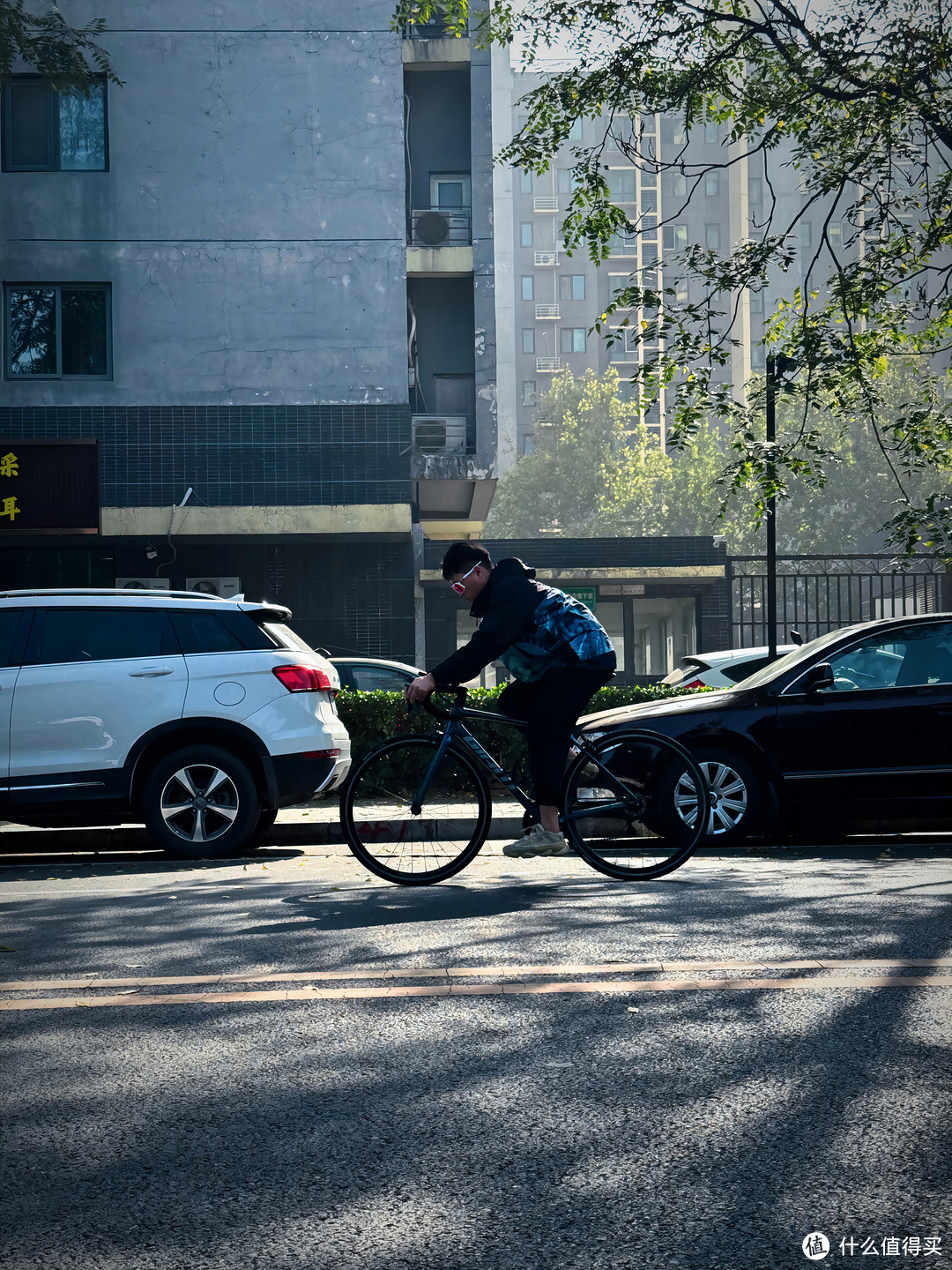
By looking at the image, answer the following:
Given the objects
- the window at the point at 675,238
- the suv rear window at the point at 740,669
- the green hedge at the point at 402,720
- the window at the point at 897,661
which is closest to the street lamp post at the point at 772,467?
the suv rear window at the point at 740,669

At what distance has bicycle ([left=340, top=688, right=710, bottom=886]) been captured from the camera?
7410mm

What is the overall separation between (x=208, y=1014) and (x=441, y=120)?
21776mm

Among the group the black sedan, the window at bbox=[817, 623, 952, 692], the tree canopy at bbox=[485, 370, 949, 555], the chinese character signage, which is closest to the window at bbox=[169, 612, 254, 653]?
the black sedan

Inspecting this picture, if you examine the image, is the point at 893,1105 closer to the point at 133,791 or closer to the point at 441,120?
the point at 133,791

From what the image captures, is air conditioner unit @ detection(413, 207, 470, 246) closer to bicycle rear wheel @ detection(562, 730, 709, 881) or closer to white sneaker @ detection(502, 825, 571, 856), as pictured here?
bicycle rear wheel @ detection(562, 730, 709, 881)

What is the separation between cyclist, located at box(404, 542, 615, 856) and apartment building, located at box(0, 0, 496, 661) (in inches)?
530

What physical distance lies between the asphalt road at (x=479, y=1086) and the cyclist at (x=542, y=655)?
1.00 metres

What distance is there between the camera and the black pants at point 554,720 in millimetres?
7414

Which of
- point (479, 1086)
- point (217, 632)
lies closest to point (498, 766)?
point (217, 632)

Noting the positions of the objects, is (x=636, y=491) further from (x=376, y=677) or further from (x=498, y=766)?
(x=498, y=766)

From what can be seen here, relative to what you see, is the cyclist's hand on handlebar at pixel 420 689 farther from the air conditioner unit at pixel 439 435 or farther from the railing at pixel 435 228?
the railing at pixel 435 228

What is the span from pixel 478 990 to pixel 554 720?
9.08 feet

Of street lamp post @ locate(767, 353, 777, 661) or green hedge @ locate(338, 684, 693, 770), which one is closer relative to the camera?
green hedge @ locate(338, 684, 693, 770)

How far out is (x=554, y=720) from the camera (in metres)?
7.41
